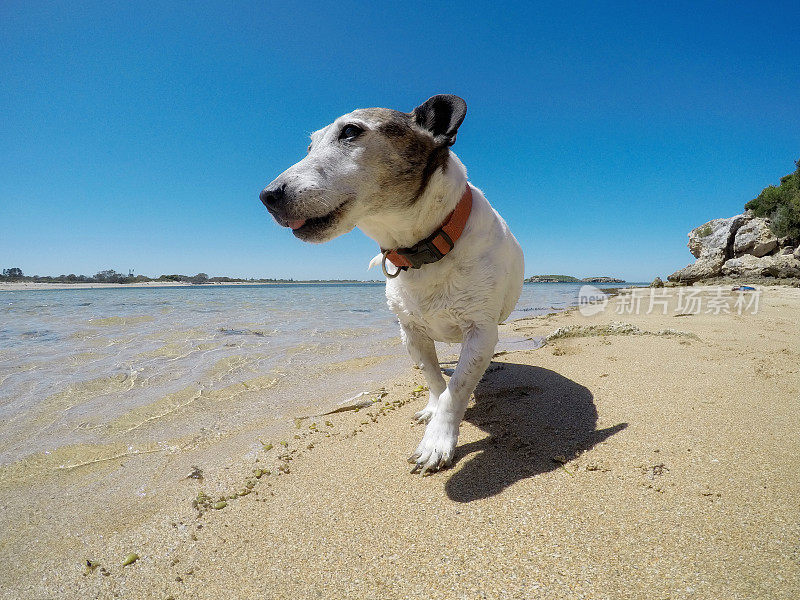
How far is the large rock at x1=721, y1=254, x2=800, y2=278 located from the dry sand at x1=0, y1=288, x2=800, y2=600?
921 inches

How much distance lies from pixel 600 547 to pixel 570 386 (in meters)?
2.02

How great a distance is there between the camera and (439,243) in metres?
2.33

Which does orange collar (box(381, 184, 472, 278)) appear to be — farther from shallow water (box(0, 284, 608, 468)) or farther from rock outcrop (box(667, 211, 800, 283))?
rock outcrop (box(667, 211, 800, 283))

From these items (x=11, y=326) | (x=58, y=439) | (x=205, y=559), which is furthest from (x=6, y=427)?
(x=11, y=326)

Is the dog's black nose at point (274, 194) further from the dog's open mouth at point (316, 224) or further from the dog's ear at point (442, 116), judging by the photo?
the dog's ear at point (442, 116)

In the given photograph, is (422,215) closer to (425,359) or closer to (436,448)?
(425,359)

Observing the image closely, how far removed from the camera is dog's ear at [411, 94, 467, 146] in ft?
7.41

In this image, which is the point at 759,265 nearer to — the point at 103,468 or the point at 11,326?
the point at 103,468

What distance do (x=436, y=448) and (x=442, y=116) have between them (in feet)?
6.37

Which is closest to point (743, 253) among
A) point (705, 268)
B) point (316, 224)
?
point (705, 268)

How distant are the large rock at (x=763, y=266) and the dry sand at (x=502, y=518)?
2340 centimetres

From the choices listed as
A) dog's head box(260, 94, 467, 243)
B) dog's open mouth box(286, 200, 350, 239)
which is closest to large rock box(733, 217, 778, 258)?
dog's head box(260, 94, 467, 243)

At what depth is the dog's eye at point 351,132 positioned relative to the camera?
7.30ft

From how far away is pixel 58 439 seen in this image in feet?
10.8
